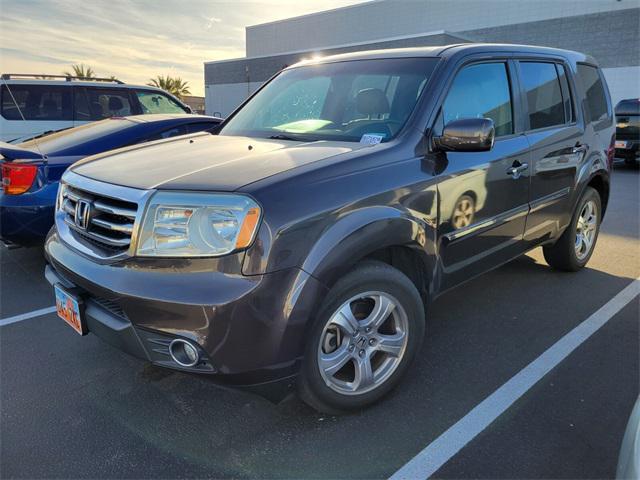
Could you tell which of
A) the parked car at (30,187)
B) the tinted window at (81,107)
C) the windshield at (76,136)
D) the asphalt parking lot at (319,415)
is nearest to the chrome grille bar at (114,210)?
the asphalt parking lot at (319,415)

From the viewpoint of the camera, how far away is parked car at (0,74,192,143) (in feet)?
25.8

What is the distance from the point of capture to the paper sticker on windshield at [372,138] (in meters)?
2.72

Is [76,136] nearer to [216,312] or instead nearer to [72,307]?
[72,307]

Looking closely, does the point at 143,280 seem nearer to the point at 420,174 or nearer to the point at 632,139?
the point at 420,174

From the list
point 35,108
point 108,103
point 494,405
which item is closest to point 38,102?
point 35,108

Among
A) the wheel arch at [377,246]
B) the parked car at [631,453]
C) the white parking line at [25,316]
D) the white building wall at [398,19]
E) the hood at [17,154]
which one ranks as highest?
the white building wall at [398,19]

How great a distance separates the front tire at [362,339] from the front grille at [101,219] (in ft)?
3.12

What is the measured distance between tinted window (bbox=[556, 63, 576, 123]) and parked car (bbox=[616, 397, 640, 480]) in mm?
3139

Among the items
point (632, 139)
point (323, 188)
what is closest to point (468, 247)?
point (323, 188)

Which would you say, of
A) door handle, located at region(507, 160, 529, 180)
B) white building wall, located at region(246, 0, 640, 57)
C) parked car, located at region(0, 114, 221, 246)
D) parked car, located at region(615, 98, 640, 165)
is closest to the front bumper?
door handle, located at region(507, 160, 529, 180)

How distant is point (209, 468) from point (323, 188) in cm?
134

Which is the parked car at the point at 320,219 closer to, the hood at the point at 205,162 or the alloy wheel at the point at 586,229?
the hood at the point at 205,162

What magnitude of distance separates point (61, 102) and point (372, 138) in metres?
7.01

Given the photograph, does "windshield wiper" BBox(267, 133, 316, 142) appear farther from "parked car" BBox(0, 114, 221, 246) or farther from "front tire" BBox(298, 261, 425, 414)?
"parked car" BBox(0, 114, 221, 246)
